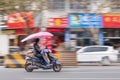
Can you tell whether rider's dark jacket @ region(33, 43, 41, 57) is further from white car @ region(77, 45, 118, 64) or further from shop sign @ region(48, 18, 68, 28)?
shop sign @ region(48, 18, 68, 28)

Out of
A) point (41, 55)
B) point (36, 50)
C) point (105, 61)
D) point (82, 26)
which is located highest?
point (36, 50)

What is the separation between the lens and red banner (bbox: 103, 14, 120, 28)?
107ft

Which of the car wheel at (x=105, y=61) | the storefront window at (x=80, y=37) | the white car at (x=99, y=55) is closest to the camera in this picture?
the car wheel at (x=105, y=61)

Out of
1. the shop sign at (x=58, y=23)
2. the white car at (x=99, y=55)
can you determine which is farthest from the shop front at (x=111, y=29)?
the white car at (x=99, y=55)

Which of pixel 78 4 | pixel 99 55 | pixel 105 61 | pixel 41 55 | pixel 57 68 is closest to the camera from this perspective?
pixel 57 68

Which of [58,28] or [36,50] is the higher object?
[36,50]

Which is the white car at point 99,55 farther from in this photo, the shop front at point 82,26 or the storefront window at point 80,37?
the storefront window at point 80,37

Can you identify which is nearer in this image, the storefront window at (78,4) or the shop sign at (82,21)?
the storefront window at (78,4)

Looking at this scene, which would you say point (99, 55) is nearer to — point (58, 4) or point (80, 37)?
point (80, 37)

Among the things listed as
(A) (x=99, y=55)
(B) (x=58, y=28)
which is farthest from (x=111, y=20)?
(A) (x=99, y=55)

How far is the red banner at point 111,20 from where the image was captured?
3262 cm

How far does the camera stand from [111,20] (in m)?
32.6

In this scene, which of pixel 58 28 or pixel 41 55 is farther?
pixel 58 28

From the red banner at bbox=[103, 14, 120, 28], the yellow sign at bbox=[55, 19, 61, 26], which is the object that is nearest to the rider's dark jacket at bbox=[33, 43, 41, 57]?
the yellow sign at bbox=[55, 19, 61, 26]
